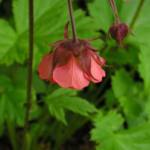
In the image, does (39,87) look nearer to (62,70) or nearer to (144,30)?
(144,30)

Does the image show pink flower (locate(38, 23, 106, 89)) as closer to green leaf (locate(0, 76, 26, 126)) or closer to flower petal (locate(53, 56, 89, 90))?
flower petal (locate(53, 56, 89, 90))

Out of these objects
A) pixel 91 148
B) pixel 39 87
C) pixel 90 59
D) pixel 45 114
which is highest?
pixel 90 59

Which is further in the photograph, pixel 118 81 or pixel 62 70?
pixel 118 81

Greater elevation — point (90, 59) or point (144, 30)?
point (90, 59)

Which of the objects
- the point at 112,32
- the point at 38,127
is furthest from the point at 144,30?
the point at 112,32

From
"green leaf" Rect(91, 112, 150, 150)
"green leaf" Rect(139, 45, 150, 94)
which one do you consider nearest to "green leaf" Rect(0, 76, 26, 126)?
"green leaf" Rect(91, 112, 150, 150)

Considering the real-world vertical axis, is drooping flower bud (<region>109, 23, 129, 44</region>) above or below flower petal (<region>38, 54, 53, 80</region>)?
below
